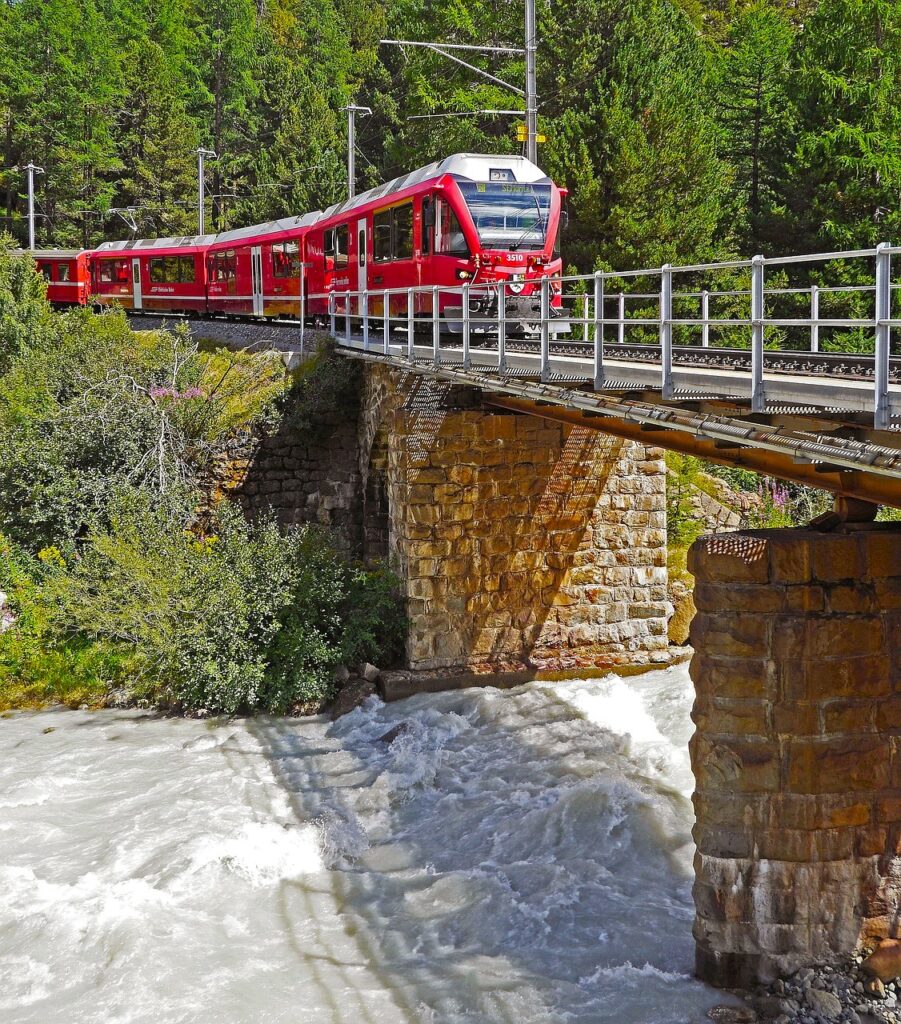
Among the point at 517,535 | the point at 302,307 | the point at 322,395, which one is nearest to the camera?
the point at 517,535

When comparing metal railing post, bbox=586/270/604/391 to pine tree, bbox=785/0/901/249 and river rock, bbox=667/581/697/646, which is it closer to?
river rock, bbox=667/581/697/646

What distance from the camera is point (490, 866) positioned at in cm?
1088

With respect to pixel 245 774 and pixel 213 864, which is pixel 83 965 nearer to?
pixel 213 864

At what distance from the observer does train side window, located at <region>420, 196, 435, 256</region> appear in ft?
57.2

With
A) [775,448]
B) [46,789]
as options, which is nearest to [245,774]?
[46,789]

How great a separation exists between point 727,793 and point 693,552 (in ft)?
5.42

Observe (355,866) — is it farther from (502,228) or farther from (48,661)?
(502,228)

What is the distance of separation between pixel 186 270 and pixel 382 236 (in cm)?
1274

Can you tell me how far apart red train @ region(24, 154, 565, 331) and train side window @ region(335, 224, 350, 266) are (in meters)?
0.02

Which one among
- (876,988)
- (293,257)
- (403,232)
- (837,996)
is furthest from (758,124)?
(837,996)

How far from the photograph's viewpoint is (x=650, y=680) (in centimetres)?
1658

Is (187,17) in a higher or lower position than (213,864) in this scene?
higher

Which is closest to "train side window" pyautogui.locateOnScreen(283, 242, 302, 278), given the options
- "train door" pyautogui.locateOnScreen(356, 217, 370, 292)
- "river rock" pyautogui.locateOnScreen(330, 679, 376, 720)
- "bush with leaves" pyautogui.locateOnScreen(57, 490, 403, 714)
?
"train door" pyautogui.locateOnScreen(356, 217, 370, 292)

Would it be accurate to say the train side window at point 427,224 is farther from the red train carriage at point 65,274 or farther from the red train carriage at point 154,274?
the red train carriage at point 65,274
